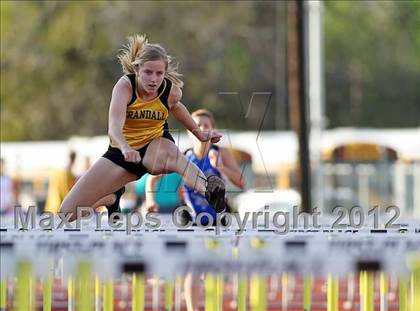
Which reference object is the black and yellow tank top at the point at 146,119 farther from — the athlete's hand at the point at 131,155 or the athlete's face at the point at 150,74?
the athlete's hand at the point at 131,155

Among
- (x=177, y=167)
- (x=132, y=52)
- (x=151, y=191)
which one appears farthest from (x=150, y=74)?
(x=151, y=191)

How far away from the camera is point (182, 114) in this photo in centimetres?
952

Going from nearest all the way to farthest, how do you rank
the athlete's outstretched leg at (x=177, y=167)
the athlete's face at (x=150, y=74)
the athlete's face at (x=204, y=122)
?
the athlete's face at (x=150, y=74) → the athlete's outstretched leg at (x=177, y=167) → the athlete's face at (x=204, y=122)

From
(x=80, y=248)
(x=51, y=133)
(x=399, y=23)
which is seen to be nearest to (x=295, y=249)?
(x=80, y=248)

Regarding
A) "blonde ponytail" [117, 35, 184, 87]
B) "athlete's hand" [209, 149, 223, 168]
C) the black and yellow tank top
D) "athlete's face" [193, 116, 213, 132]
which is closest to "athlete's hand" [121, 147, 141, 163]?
the black and yellow tank top

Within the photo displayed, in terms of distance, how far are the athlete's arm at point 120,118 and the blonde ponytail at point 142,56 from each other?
0.18 meters

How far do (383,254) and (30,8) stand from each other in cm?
4222

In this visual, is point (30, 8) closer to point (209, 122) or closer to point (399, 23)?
point (399, 23)

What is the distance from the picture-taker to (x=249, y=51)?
53031 mm

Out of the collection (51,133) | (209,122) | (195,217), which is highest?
(51,133)

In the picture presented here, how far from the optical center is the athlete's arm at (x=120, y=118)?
8719 mm

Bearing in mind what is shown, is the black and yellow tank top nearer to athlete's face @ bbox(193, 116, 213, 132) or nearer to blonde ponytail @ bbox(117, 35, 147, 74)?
blonde ponytail @ bbox(117, 35, 147, 74)

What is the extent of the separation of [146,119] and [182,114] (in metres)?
0.35

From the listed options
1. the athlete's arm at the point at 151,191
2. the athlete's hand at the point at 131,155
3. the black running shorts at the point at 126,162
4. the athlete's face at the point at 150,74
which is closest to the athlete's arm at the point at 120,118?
the athlete's hand at the point at 131,155
